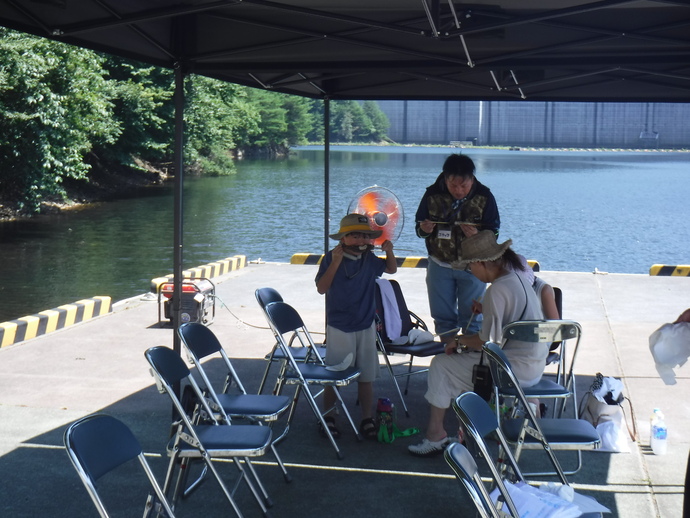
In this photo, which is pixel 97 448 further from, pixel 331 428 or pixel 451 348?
pixel 331 428

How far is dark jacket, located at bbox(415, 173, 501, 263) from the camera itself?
20.7 ft

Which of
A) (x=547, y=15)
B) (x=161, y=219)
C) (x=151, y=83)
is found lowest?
(x=161, y=219)

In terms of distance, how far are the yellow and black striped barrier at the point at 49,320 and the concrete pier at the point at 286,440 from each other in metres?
0.17

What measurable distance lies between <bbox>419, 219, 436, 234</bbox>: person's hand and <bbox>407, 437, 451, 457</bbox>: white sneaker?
177cm

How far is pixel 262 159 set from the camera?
260 ft

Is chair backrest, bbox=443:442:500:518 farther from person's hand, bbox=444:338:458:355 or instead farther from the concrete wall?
the concrete wall

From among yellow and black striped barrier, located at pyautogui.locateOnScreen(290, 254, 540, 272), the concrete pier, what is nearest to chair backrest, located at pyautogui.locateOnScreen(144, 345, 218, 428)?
the concrete pier

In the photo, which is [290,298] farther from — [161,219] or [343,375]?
[161,219]

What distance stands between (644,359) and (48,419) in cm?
493

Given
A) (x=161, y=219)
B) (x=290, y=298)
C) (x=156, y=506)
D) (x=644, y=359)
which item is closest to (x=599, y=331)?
(x=644, y=359)

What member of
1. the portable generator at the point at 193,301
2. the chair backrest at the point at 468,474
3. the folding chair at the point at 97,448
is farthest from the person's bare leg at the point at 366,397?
the portable generator at the point at 193,301

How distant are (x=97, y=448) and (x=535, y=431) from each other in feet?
6.64

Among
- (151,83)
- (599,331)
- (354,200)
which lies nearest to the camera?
(354,200)

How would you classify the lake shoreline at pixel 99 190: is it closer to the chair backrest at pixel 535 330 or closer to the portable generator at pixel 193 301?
the portable generator at pixel 193 301
